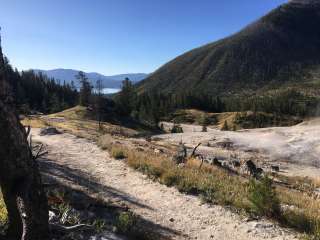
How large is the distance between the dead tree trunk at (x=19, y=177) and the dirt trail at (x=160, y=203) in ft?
15.7

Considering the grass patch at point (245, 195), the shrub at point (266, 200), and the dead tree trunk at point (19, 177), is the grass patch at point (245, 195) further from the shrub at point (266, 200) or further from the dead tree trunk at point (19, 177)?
the dead tree trunk at point (19, 177)

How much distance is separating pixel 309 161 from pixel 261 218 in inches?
1603

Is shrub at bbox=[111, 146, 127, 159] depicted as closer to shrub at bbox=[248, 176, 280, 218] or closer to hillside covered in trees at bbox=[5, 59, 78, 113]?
shrub at bbox=[248, 176, 280, 218]

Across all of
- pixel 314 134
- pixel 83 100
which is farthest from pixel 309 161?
pixel 83 100

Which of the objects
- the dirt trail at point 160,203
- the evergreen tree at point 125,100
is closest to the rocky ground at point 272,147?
the dirt trail at point 160,203

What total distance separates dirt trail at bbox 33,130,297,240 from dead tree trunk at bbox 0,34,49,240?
479 cm

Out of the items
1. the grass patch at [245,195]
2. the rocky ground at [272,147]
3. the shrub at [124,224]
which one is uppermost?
the shrub at [124,224]

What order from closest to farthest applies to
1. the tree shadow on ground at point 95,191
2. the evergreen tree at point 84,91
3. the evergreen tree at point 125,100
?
the tree shadow on ground at point 95,191, the evergreen tree at point 125,100, the evergreen tree at point 84,91

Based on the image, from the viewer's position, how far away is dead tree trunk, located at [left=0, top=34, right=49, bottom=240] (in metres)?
5.04

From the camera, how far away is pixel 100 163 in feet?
63.0

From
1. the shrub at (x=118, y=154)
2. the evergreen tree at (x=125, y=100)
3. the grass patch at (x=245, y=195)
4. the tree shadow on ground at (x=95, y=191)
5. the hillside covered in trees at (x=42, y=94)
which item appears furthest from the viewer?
the hillside covered in trees at (x=42, y=94)

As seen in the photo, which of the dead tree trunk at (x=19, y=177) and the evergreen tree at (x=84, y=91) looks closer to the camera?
the dead tree trunk at (x=19, y=177)

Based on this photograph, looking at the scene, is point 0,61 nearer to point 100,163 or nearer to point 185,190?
point 185,190

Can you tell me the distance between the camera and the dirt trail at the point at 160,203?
9.79m
